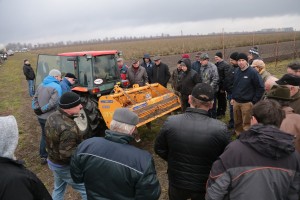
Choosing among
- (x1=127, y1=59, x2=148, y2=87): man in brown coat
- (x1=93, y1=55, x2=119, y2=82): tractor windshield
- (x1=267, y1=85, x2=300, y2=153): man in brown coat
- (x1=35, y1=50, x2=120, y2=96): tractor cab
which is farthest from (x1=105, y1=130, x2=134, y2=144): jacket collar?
(x1=127, y1=59, x2=148, y2=87): man in brown coat

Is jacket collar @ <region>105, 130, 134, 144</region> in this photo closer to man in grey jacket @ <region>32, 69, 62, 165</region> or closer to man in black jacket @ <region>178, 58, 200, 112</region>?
man in grey jacket @ <region>32, 69, 62, 165</region>

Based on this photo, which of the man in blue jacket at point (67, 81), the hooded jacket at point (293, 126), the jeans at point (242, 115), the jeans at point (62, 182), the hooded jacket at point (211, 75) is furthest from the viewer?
the hooded jacket at point (211, 75)

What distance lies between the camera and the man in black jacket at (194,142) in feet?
7.56

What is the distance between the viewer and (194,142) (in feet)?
7.66

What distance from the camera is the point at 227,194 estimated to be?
6.16 ft

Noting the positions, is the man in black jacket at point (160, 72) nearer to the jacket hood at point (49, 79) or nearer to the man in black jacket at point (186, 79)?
the man in black jacket at point (186, 79)

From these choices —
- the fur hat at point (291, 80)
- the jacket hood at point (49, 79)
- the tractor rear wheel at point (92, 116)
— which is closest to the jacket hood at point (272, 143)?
the fur hat at point (291, 80)

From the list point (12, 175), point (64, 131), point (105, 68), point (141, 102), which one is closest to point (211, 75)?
point (141, 102)

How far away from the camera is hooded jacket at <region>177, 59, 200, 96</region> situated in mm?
5664

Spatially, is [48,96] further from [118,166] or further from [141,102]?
[118,166]

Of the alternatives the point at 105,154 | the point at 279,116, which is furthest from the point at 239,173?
A: the point at 105,154

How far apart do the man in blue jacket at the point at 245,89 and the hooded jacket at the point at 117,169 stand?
335cm

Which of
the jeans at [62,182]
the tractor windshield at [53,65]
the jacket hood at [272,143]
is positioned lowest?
the jeans at [62,182]

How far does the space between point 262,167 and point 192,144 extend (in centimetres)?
75
